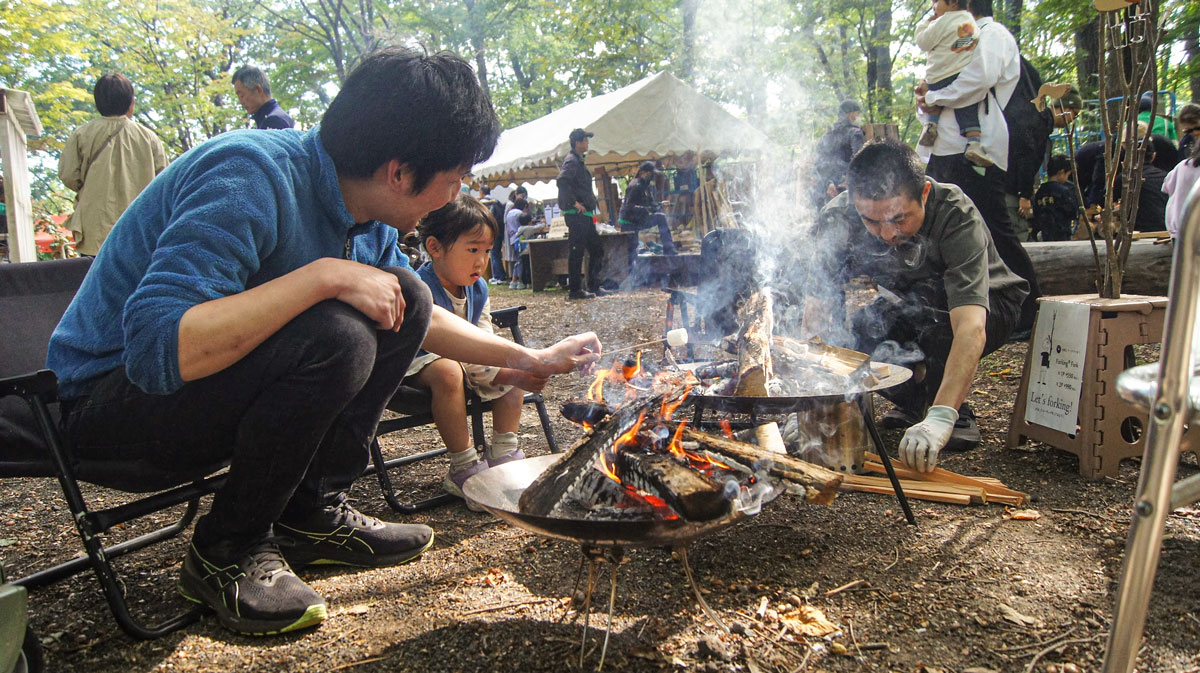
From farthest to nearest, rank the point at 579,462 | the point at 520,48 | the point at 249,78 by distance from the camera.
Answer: the point at 520,48, the point at 249,78, the point at 579,462

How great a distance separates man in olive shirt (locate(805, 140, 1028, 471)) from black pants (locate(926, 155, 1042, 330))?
0.96 meters

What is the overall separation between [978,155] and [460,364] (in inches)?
160

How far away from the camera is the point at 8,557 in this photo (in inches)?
108

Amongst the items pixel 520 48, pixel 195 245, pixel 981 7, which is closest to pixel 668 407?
pixel 195 245

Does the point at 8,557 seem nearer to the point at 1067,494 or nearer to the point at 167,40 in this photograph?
the point at 1067,494

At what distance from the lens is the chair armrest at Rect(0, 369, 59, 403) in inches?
71.3

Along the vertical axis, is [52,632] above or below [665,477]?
below

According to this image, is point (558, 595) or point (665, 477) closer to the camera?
point (665, 477)

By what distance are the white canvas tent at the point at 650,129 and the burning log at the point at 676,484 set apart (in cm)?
1192

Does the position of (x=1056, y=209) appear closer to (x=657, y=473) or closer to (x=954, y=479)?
(x=954, y=479)

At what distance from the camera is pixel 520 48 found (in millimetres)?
30375

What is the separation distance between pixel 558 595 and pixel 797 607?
75cm

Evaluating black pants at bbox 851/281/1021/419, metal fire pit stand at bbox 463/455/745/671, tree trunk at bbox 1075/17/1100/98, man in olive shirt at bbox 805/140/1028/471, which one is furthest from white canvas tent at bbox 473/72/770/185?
metal fire pit stand at bbox 463/455/745/671

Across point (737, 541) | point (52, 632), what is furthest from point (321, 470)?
point (737, 541)
